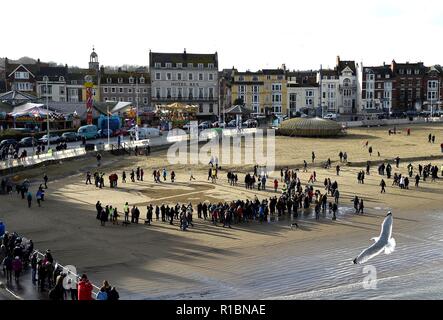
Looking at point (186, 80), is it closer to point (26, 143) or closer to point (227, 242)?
point (26, 143)

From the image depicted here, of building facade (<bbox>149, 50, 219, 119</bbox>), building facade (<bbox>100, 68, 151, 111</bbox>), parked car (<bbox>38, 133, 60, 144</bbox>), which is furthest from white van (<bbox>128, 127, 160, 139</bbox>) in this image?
building facade (<bbox>149, 50, 219, 119</bbox>)

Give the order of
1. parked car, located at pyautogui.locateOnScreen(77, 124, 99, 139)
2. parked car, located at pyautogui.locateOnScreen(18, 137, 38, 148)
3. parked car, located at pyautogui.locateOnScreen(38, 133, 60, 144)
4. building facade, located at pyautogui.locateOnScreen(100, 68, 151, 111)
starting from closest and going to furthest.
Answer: parked car, located at pyautogui.locateOnScreen(18, 137, 38, 148), parked car, located at pyautogui.locateOnScreen(38, 133, 60, 144), parked car, located at pyautogui.locateOnScreen(77, 124, 99, 139), building facade, located at pyautogui.locateOnScreen(100, 68, 151, 111)

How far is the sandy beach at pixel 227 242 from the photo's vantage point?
17.5 meters

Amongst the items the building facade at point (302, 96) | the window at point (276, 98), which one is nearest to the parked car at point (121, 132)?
the window at point (276, 98)

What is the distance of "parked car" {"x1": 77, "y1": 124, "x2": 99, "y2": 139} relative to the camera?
61.8 m

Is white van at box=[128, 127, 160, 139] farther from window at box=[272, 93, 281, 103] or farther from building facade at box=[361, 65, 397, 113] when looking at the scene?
building facade at box=[361, 65, 397, 113]

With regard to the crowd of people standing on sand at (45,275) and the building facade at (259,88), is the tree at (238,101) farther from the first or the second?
the crowd of people standing on sand at (45,275)

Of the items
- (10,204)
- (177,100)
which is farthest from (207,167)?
(177,100)

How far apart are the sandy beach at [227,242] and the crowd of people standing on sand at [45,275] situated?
4.92 ft

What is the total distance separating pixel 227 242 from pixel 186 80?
70.9m

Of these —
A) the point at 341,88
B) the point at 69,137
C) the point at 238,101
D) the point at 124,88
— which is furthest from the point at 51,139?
the point at 341,88

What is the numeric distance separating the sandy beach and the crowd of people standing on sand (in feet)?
4.92
